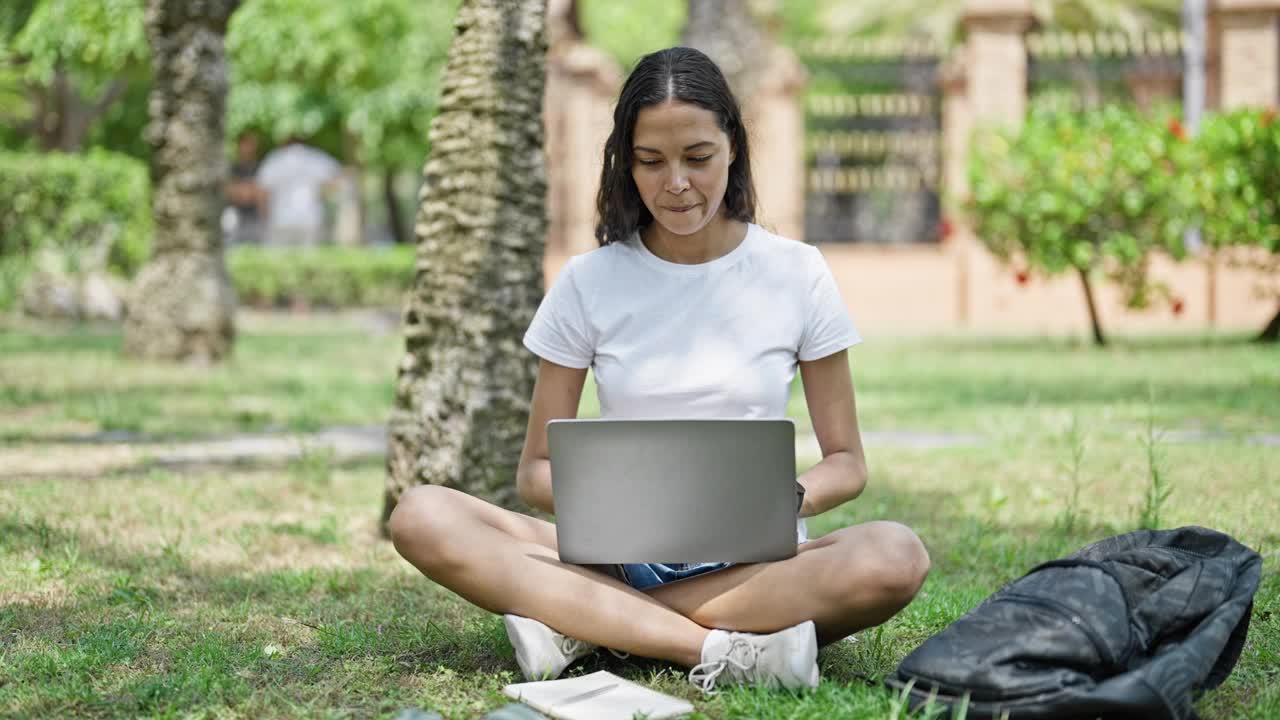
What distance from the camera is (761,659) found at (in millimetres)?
3297

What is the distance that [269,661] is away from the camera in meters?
3.66

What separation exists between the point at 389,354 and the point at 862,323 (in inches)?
260

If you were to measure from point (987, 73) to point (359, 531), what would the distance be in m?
13.8

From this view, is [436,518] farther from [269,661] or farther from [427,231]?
[427,231]

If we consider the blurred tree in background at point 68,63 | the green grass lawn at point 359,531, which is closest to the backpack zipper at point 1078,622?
the green grass lawn at point 359,531

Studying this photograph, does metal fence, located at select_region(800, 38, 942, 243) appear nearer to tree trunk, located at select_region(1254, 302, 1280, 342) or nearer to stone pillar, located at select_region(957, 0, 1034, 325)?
stone pillar, located at select_region(957, 0, 1034, 325)

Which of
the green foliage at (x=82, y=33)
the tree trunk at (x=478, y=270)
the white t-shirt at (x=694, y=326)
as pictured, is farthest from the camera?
the green foliage at (x=82, y=33)

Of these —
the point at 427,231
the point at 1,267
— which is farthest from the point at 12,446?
the point at 1,267

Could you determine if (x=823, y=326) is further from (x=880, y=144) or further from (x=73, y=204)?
(x=73, y=204)

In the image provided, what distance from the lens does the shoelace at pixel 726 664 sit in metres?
3.30

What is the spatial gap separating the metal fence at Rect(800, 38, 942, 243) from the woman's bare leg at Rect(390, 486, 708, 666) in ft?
47.8

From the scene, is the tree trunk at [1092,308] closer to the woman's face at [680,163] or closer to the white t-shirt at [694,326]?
the white t-shirt at [694,326]

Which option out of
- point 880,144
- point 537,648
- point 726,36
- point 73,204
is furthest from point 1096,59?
point 537,648

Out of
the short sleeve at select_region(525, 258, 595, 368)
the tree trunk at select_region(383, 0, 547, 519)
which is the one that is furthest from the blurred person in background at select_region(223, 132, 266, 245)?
the short sleeve at select_region(525, 258, 595, 368)
